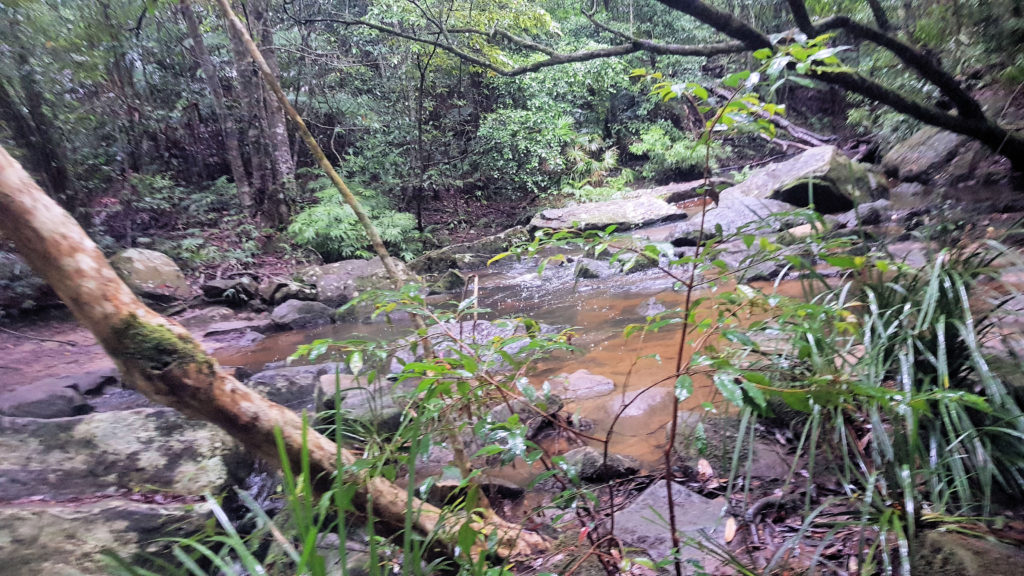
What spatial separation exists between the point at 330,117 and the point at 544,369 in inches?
388

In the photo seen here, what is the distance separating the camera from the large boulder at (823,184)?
680 centimetres

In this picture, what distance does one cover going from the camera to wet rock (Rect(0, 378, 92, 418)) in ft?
11.0

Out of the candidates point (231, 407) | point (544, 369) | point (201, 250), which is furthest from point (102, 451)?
point (201, 250)

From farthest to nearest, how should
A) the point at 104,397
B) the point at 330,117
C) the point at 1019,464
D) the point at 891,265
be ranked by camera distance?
1. the point at 330,117
2. the point at 104,397
3. the point at 891,265
4. the point at 1019,464

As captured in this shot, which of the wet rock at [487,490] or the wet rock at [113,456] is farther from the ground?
the wet rock at [113,456]

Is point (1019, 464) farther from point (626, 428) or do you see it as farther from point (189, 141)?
point (189, 141)

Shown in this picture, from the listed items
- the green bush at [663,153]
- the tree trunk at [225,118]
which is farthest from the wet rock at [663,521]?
the green bush at [663,153]

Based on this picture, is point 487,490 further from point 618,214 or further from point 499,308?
A: point 618,214

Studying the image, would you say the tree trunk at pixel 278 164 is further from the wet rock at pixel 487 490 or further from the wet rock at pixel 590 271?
the wet rock at pixel 487 490

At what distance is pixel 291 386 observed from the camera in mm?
3566

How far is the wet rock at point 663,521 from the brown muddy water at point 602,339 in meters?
0.36

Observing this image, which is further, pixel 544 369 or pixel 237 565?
pixel 544 369

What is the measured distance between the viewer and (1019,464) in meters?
1.29

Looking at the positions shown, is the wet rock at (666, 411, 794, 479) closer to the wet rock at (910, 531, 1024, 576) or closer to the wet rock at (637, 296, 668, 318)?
the wet rock at (910, 531, 1024, 576)
